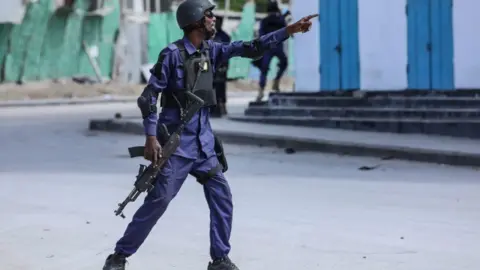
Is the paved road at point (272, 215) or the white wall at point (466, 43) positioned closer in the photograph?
the paved road at point (272, 215)

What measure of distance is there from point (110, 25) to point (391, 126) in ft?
77.7

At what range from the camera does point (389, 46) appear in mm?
16562

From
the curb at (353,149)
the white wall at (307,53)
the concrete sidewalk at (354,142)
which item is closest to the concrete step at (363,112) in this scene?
the concrete sidewalk at (354,142)

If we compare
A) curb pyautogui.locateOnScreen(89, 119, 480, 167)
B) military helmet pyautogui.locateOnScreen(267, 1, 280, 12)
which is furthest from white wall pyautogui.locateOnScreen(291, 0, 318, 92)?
curb pyautogui.locateOnScreen(89, 119, 480, 167)

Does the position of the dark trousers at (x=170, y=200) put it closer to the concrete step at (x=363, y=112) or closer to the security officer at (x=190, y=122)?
the security officer at (x=190, y=122)

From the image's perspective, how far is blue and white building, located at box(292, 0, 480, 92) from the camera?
15.4 meters

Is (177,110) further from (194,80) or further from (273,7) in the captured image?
(273,7)

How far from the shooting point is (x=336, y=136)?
1447 cm

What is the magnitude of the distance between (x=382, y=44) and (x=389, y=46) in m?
0.15

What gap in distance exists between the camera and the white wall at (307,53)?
1773 cm

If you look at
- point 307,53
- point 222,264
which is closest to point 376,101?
point 307,53

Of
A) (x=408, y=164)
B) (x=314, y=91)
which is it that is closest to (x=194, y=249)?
(x=408, y=164)

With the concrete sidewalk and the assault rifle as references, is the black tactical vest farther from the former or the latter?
the concrete sidewalk

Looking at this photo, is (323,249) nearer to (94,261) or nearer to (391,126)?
(94,261)
